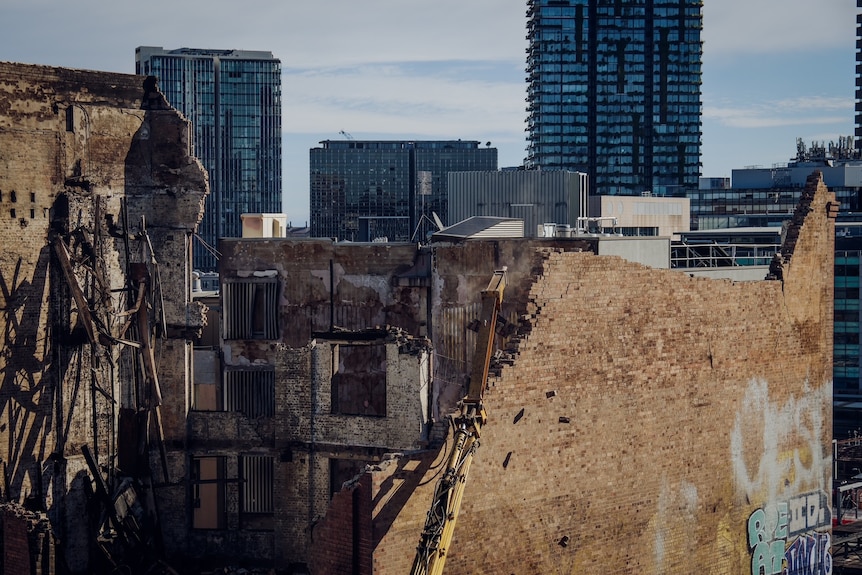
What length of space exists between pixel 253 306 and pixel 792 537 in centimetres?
1226

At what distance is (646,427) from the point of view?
76.1ft

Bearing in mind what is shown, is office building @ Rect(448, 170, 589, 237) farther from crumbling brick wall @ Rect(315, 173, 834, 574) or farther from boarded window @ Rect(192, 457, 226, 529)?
boarded window @ Rect(192, 457, 226, 529)

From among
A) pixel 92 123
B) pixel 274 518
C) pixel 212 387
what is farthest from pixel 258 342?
pixel 92 123

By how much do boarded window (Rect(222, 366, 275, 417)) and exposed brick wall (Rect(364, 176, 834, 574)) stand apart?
10.4 m

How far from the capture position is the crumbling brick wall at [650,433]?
20.8 metres

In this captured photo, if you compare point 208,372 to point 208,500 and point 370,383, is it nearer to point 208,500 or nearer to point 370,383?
point 208,500

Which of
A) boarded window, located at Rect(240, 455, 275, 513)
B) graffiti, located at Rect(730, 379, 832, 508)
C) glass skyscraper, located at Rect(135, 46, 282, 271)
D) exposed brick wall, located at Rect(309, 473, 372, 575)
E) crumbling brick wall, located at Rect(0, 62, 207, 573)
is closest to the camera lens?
exposed brick wall, located at Rect(309, 473, 372, 575)

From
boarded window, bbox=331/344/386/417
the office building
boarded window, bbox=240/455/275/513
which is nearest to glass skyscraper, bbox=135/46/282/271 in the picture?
the office building

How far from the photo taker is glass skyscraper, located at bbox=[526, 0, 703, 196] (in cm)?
11844

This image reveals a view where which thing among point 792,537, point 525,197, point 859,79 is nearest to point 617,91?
point 859,79

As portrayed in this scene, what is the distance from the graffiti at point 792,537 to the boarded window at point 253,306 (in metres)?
11.1

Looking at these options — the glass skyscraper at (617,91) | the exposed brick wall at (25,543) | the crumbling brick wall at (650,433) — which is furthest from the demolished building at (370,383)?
the glass skyscraper at (617,91)

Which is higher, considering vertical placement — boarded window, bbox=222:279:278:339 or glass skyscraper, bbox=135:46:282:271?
glass skyscraper, bbox=135:46:282:271

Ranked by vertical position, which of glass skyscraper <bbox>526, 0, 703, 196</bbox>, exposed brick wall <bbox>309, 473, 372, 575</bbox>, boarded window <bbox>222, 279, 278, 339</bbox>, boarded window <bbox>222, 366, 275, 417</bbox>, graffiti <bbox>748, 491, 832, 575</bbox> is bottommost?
graffiti <bbox>748, 491, 832, 575</bbox>
